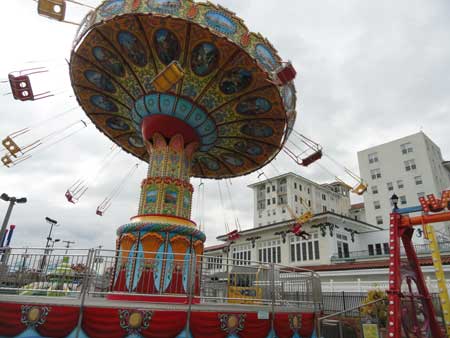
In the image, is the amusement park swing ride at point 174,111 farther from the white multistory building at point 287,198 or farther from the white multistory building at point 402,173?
the white multistory building at point 287,198

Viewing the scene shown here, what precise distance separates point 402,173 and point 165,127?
44984 millimetres

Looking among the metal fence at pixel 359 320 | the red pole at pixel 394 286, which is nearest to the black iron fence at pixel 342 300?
the metal fence at pixel 359 320

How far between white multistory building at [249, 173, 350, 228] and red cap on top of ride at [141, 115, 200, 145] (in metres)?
41.2

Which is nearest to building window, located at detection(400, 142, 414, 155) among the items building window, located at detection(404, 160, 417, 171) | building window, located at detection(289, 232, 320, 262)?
building window, located at detection(404, 160, 417, 171)

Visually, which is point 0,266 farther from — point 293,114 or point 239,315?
point 293,114

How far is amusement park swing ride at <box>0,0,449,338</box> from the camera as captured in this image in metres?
8.51

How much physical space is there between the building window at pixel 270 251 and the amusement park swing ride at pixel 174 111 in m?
24.6

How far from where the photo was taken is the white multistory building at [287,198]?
56.6 m

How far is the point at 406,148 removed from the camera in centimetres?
4781

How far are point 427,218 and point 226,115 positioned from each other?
920 centimetres

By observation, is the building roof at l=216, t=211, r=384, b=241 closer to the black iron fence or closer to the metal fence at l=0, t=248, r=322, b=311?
the black iron fence

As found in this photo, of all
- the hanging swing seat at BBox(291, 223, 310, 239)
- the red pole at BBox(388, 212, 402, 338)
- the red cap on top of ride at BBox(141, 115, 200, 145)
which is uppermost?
the red cap on top of ride at BBox(141, 115, 200, 145)

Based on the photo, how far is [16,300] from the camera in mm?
6836

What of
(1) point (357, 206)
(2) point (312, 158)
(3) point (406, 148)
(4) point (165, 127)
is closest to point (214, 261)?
(4) point (165, 127)
